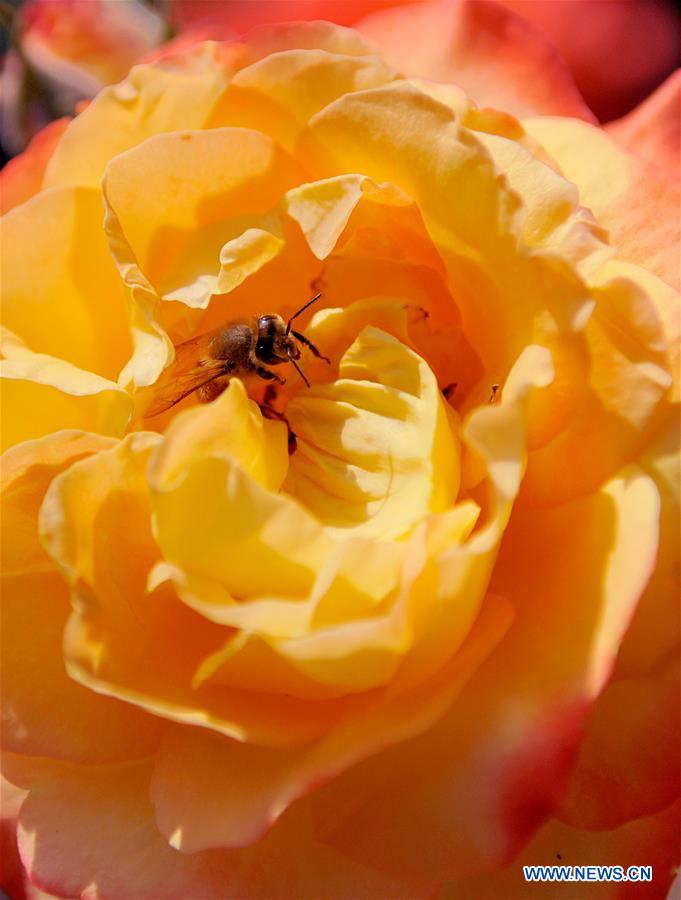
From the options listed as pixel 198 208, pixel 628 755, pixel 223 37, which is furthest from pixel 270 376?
pixel 628 755

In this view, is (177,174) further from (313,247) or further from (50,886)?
(50,886)

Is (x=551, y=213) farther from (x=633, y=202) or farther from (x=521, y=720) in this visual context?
(x=521, y=720)

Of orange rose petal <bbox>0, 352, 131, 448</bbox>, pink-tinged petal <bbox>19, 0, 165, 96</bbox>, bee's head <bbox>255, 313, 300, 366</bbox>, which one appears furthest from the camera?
pink-tinged petal <bbox>19, 0, 165, 96</bbox>

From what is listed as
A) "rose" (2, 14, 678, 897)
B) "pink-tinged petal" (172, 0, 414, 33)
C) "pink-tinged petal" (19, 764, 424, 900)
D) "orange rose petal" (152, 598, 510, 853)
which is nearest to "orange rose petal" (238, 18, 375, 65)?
"rose" (2, 14, 678, 897)

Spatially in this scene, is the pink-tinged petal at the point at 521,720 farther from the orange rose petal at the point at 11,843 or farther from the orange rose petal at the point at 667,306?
the orange rose petal at the point at 11,843

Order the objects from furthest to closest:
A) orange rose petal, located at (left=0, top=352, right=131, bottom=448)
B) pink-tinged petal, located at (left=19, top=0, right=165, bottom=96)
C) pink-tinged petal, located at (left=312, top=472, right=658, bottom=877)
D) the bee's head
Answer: pink-tinged petal, located at (left=19, top=0, right=165, bottom=96), the bee's head, orange rose petal, located at (left=0, top=352, right=131, bottom=448), pink-tinged petal, located at (left=312, top=472, right=658, bottom=877)

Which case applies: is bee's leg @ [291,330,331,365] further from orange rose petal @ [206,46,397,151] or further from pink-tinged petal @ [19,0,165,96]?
pink-tinged petal @ [19,0,165,96]

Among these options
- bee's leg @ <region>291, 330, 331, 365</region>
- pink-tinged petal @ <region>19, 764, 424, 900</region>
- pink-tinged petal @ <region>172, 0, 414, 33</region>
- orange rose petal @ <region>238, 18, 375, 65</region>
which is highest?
orange rose petal @ <region>238, 18, 375, 65</region>

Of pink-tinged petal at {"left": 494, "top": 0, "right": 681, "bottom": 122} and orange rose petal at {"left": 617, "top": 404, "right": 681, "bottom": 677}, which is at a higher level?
pink-tinged petal at {"left": 494, "top": 0, "right": 681, "bottom": 122}
